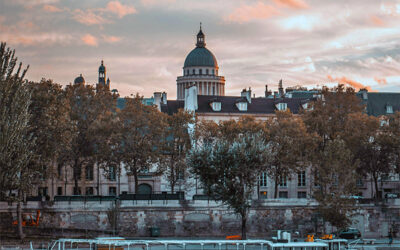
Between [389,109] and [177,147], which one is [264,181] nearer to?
[177,147]

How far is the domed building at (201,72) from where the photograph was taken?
147875 millimetres

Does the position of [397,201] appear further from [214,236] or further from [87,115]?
[87,115]

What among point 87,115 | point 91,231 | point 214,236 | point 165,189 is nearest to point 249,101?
point 165,189

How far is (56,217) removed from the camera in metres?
67.6

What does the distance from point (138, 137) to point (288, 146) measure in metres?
17.2

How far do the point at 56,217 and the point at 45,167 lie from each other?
5230 millimetres

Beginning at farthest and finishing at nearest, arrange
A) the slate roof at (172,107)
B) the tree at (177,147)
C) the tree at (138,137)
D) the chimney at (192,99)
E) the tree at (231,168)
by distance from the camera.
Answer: the slate roof at (172,107) < the chimney at (192,99) < the tree at (177,147) < the tree at (138,137) < the tree at (231,168)

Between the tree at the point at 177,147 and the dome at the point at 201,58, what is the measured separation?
66.2 metres

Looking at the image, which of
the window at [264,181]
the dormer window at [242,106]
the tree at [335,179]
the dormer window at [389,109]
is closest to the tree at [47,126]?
the tree at [335,179]

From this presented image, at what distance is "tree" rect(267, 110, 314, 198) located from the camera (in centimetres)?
7656

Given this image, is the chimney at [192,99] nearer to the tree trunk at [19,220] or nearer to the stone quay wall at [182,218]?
the stone quay wall at [182,218]

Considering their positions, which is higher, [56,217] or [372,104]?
[372,104]

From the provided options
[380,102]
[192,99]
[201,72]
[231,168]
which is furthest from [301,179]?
[201,72]

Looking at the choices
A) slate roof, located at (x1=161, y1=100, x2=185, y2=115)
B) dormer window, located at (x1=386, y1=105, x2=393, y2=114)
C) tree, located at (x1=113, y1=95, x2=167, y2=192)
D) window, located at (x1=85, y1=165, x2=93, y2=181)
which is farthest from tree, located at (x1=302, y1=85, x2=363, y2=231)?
window, located at (x1=85, y1=165, x2=93, y2=181)
